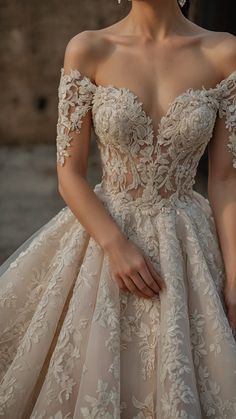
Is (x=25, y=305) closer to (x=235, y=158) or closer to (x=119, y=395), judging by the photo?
(x=119, y=395)

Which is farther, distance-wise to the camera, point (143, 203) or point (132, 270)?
point (143, 203)

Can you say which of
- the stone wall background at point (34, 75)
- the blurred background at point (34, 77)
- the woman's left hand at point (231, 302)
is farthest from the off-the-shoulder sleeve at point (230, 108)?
the stone wall background at point (34, 75)

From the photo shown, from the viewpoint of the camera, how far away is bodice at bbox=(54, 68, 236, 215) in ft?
7.17

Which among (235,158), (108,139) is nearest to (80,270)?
(108,139)

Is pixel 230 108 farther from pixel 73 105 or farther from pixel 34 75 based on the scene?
pixel 34 75

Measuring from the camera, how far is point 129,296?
215 centimetres

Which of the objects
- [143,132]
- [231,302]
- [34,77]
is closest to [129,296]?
[231,302]

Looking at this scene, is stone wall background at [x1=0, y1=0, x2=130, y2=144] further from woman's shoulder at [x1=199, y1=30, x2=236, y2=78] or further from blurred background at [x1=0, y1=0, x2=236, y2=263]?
woman's shoulder at [x1=199, y1=30, x2=236, y2=78]

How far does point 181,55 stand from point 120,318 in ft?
2.26

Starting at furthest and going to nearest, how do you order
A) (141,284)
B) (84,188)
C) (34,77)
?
1. (34,77)
2. (84,188)
3. (141,284)

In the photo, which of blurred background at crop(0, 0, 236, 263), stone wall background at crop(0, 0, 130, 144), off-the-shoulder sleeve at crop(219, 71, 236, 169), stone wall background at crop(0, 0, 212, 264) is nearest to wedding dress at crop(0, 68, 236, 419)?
off-the-shoulder sleeve at crop(219, 71, 236, 169)

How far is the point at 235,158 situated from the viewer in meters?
2.26

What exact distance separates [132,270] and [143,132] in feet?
1.16

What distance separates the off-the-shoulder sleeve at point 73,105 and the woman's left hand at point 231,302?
21.0 inches
